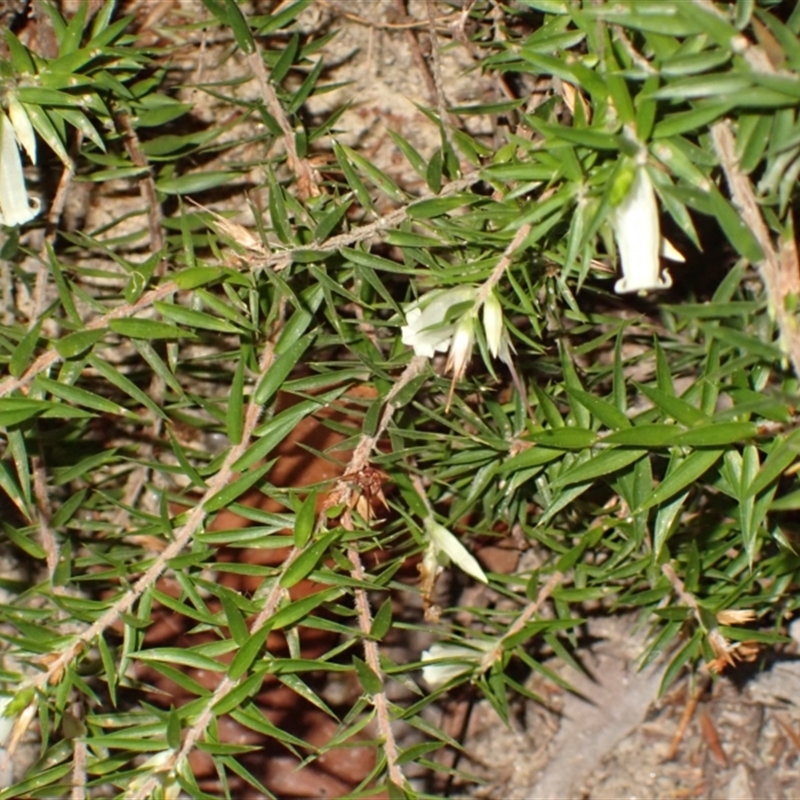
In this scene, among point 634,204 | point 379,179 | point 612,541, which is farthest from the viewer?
point 612,541

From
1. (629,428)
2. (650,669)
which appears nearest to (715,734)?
(650,669)

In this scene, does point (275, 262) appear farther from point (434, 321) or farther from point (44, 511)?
point (44, 511)

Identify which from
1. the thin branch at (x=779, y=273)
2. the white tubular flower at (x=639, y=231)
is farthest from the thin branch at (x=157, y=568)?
the thin branch at (x=779, y=273)

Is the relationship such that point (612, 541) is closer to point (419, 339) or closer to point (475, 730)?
Result: point (419, 339)

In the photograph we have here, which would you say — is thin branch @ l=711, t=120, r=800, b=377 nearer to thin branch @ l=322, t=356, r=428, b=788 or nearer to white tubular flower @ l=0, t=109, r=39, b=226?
thin branch @ l=322, t=356, r=428, b=788

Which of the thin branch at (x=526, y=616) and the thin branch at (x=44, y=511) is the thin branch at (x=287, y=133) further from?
the thin branch at (x=526, y=616)

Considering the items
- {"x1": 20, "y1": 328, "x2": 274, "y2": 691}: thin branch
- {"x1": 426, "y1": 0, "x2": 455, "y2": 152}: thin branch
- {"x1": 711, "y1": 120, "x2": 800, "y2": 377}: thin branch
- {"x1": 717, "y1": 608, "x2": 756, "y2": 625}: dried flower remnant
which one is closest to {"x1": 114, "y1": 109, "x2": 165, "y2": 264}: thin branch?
{"x1": 20, "y1": 328, "x2": 274, "y2": 691}: thin branch
